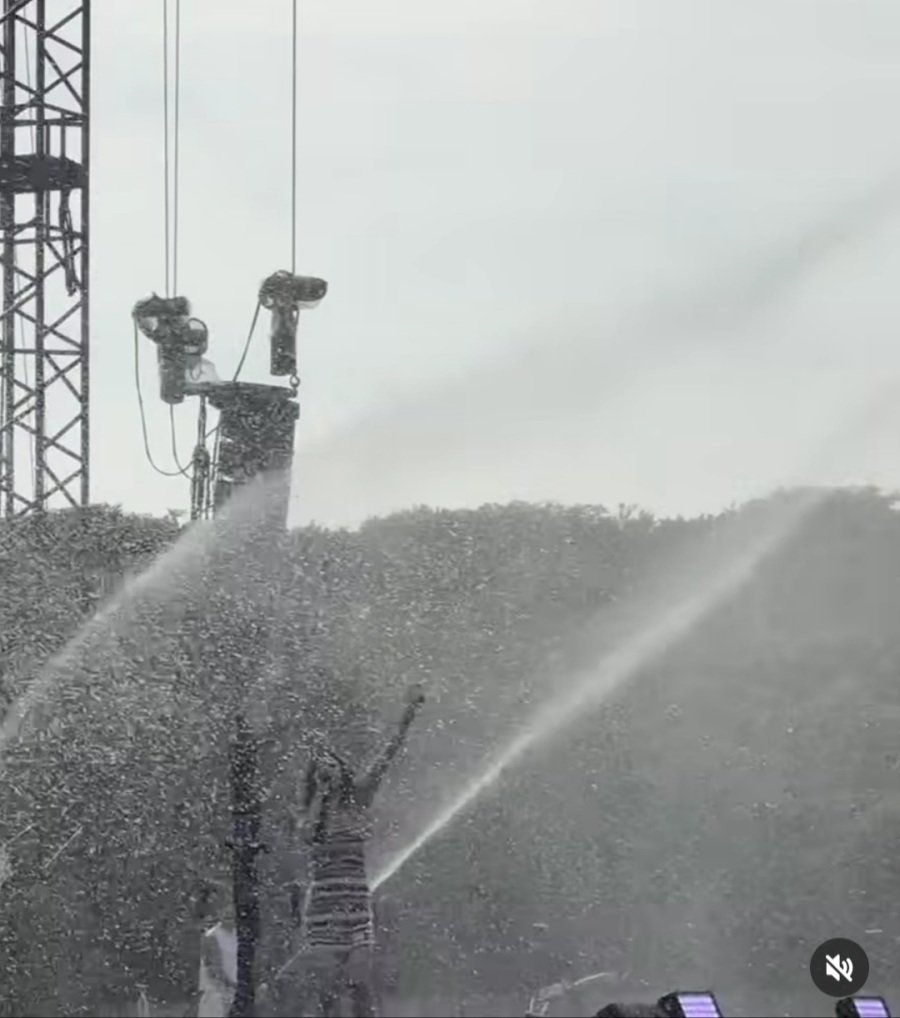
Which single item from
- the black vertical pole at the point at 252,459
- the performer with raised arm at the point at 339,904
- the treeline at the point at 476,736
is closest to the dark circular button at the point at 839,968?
the treeline at the point at 476,736

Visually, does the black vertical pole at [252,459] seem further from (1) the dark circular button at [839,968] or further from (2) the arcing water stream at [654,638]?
(2) the arcing water stream at [654,638]

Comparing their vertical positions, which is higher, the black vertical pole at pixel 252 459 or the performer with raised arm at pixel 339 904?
the black vertical pole at pixel 252 459

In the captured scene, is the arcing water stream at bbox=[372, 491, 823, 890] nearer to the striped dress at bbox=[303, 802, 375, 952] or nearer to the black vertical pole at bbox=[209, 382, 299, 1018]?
the black vertical pole at bbox=[209, 382, 299, 1018]

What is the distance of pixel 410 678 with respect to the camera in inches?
684

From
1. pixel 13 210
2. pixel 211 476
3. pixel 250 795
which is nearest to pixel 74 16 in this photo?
pixel 13 210

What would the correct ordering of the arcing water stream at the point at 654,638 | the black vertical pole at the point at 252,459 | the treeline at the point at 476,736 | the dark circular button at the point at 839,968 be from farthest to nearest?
the arcing water stream at the point at 654,638
the treeline at the point at 476,736
the black vertical pole at the point at 252,459
the dark circular button at the point at 839,968

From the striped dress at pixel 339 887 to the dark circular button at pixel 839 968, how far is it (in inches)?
109

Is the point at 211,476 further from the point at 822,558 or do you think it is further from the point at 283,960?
the point at 822,558

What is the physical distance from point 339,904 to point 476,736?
5.50 metres

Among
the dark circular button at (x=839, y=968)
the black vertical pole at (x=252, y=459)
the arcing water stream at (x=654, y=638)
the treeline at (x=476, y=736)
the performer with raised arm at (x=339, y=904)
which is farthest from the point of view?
the arcing water stream at (x=654, y=638)

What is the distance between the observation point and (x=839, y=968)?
43.5 ft

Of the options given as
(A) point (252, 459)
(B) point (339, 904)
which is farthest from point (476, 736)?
(B) point (339, 904)

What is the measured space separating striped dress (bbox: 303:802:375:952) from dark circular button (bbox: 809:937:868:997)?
277 centimetres

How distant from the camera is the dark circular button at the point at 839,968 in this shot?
40.9 ft
